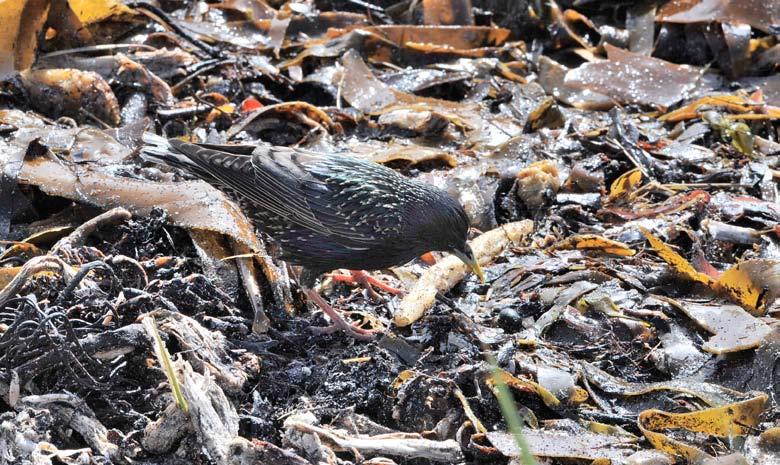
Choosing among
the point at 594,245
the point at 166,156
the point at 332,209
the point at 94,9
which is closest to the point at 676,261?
the point at 594,245

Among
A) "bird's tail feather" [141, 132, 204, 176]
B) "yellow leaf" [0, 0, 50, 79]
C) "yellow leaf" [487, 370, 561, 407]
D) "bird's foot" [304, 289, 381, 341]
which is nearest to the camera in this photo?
"yellow leaf" [487, 370, 561, 407]

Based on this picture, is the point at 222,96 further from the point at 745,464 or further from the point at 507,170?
the point at 745,464

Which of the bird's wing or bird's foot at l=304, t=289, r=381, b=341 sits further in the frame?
the bird's wing

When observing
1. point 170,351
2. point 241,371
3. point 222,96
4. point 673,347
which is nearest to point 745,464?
point 673,347

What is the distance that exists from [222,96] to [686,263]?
2840mm

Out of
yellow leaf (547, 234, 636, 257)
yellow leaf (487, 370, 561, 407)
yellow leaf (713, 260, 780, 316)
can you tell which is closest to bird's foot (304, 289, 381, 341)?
yellow leaf (487, 370, 561, 407)

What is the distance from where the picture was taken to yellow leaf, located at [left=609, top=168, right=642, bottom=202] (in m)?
4.91

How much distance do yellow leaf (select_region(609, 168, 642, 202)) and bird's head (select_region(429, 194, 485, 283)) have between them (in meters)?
1.12

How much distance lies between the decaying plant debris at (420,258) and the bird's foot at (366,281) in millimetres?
24

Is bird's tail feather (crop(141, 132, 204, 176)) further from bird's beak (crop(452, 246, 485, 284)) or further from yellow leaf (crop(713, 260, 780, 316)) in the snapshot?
yellow leaf (crop(713, 260, 780, 316))

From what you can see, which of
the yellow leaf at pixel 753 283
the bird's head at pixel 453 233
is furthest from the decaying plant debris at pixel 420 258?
the bird's head at pixel 453 233

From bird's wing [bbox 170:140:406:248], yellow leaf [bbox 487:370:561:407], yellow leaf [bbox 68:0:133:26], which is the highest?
yellow leaf [bbox 68:0:133:26]

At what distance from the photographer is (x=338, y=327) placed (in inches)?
155

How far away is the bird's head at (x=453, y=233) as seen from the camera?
412cm
